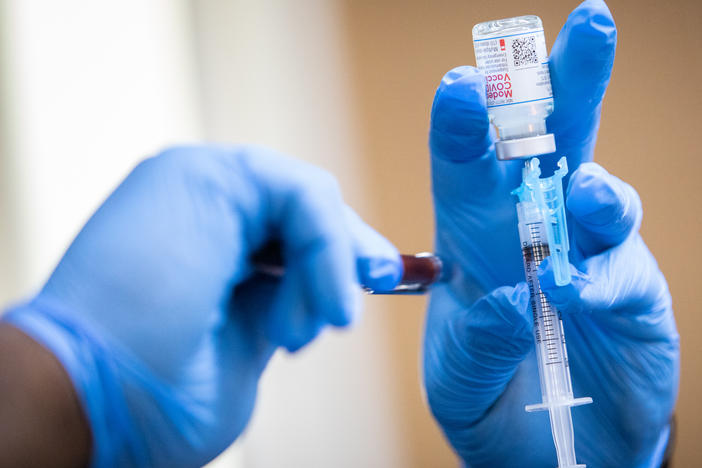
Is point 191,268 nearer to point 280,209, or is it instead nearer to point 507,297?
point 280,209

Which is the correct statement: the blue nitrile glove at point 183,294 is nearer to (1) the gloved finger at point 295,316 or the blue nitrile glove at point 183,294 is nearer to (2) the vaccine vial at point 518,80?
(1) the gloved finger at point 295,316

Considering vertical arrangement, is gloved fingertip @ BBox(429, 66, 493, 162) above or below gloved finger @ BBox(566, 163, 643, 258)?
above

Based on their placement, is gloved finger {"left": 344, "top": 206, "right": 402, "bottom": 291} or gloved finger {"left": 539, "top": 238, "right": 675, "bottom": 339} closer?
gloved finger {"left": 344, "top": 206, "right": 402, "bottom": 291}

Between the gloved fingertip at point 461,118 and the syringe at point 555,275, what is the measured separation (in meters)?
0.11

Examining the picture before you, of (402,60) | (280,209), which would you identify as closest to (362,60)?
(402,60)

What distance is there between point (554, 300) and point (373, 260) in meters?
Result: 0.30

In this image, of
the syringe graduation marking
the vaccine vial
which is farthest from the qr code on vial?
the syringe graduation marking

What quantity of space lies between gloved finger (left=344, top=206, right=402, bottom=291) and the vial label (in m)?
0.29

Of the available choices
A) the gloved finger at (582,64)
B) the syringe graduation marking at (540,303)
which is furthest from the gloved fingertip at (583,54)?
the syringe graduation marking at (540,303)

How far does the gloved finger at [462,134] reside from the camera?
37.2 inches

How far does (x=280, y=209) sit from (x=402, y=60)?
3.57ft

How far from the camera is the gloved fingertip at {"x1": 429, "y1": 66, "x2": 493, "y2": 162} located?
94cm

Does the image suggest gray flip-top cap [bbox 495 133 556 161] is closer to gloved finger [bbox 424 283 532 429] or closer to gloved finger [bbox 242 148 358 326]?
gloved finger [bbox 424 283 532 429]

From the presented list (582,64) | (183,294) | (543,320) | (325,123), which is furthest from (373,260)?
(325,123)
